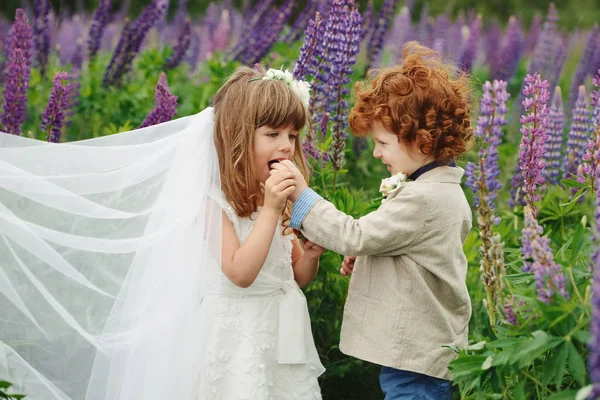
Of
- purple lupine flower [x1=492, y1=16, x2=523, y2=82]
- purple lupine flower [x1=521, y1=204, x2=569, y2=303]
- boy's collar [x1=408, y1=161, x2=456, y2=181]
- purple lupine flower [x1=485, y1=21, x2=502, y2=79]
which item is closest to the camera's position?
purple lupine flower [x1=521, y1=204, x2=569, y2=303]

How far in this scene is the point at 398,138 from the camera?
2977mm

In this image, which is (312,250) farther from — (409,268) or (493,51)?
(493,51)

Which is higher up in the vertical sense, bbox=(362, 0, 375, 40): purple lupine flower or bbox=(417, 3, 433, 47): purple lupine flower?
bbox=(417, 3, 433, 47): purple lupine flower

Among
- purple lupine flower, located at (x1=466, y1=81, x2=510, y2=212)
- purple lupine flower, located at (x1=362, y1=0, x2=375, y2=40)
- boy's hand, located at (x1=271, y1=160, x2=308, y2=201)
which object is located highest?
purple lupine flower, located at (x1=362, y1=0, x2=375, y2=40)

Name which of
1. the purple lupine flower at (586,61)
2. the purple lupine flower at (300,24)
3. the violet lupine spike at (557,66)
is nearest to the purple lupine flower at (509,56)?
the violet lupine spike at (557,66)

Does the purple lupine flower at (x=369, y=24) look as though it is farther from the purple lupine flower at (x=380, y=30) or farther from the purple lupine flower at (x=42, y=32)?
the purple lupine flower at (x=42, y=32)

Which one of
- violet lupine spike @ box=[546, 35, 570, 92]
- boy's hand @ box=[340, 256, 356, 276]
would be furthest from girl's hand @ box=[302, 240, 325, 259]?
violet lupine spike @ box=[546, 35, 570, 92]

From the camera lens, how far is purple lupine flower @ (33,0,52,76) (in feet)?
19.3

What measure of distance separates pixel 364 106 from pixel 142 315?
3.92ft

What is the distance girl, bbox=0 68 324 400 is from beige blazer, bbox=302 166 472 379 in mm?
285

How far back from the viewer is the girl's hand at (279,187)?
2.92 meters

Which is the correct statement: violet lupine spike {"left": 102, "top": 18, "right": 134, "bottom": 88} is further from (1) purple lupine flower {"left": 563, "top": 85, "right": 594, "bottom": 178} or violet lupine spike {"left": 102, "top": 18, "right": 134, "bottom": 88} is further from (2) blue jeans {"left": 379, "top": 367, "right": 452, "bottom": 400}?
(2) blue jeans {"left": 379, "top": 367, "right": 452, "bottom": 400}

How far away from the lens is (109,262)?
10.7ft

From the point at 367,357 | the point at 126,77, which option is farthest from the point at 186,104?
the point at 367,357
